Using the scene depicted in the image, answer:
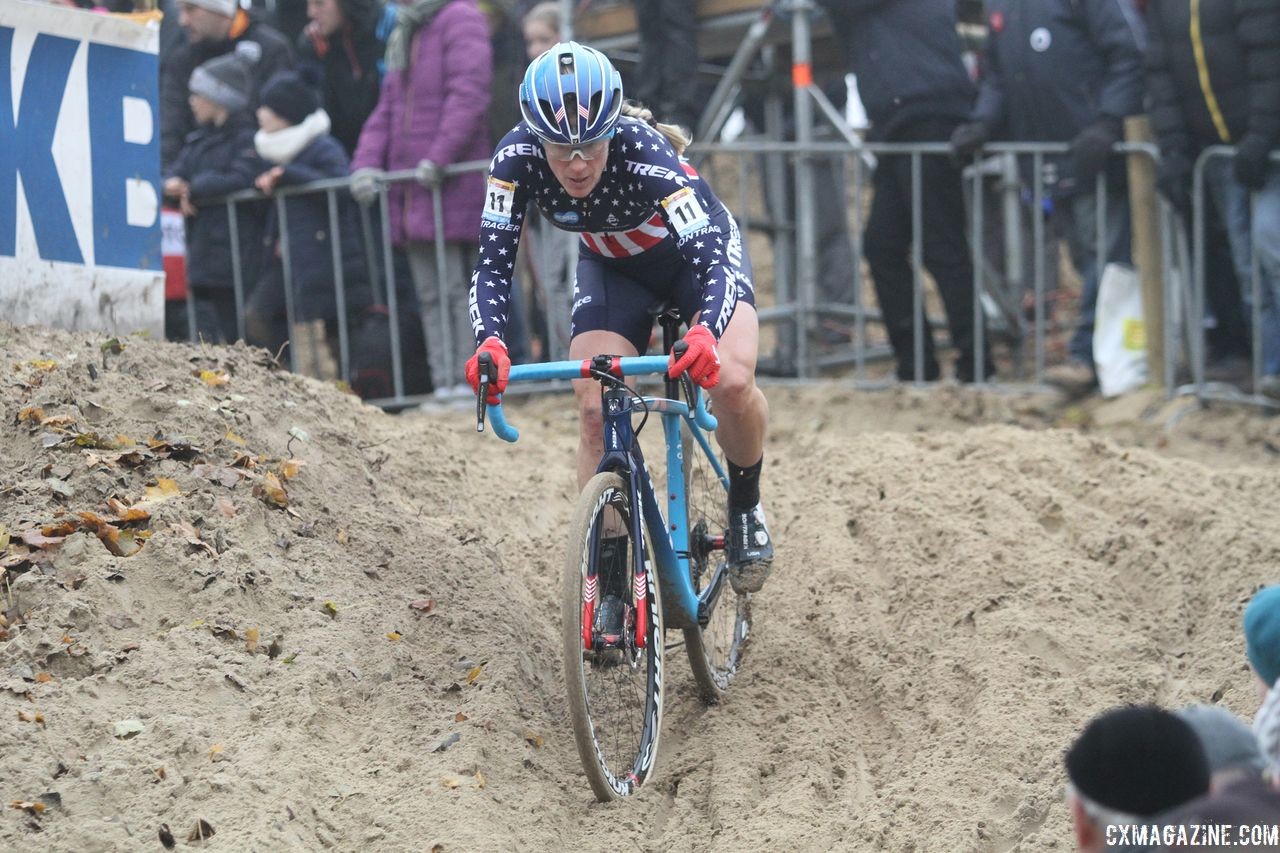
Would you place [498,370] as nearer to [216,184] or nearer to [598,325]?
[598,325]

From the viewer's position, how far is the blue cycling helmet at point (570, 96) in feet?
16.5

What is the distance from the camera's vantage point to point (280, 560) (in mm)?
5609

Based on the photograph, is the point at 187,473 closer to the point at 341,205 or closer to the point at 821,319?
the point at 341,205

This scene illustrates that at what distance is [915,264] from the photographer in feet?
32.9

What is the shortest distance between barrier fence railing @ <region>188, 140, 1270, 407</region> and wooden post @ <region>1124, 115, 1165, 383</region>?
0.04 m

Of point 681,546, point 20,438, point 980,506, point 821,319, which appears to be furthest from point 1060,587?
point 821,319

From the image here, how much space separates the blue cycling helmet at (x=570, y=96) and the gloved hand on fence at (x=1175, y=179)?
507 cm

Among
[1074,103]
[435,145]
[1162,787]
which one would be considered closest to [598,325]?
[1162,787]

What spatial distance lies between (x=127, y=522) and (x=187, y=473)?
42cm

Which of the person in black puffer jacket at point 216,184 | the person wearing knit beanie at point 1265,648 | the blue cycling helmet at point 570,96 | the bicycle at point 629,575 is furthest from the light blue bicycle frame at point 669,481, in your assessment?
the person in black puffer jacket at point 216,184

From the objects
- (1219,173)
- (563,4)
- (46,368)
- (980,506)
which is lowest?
(980,506)

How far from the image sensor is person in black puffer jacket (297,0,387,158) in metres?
10.7

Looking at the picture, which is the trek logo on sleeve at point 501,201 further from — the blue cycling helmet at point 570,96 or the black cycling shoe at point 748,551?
the black cycling shoe at point 748,551

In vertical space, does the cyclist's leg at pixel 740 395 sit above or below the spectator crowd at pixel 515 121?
below
